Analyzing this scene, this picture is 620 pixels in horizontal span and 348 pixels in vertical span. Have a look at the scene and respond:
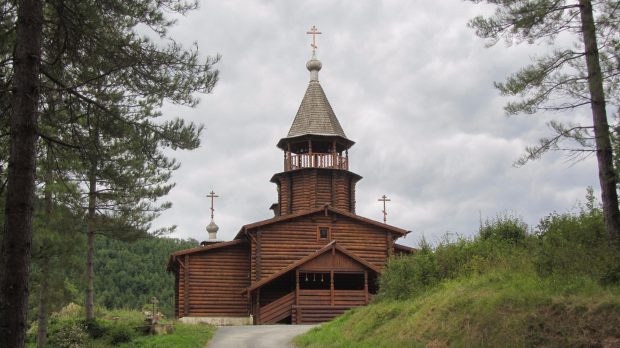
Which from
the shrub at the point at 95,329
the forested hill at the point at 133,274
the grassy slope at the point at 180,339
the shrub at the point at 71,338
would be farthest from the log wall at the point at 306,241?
the forested hill at the point at 133,274

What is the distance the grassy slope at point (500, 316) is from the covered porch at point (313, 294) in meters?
13.3

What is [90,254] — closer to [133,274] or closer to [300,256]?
[300,256]

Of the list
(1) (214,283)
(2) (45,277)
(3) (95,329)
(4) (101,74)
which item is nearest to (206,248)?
(1) (214,283)

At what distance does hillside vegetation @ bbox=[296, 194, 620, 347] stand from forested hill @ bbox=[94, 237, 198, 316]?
41285mm

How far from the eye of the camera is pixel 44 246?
16438mm

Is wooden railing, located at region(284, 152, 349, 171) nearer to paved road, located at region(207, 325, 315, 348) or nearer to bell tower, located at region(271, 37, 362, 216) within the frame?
bell tower, located at region(271, 37, 362, 216)

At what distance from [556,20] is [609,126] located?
2.57 metres

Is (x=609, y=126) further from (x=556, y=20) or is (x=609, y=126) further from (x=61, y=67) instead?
(x=61, y=67)

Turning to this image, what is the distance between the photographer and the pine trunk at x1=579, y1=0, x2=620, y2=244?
11.8 metres

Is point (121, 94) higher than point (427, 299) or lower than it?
higher

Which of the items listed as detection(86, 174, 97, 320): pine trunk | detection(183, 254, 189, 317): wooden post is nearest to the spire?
detection(183, 254, 189, 317): wooden post

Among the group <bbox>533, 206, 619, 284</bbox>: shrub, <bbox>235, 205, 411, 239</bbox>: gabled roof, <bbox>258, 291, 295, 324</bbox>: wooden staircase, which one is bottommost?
<bbox>258, 291, 295, 324</bbox>: wooden staircase

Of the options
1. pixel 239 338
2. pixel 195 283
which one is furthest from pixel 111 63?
pixel 195 283

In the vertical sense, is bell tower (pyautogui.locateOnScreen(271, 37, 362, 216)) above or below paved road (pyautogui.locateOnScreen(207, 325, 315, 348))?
above
